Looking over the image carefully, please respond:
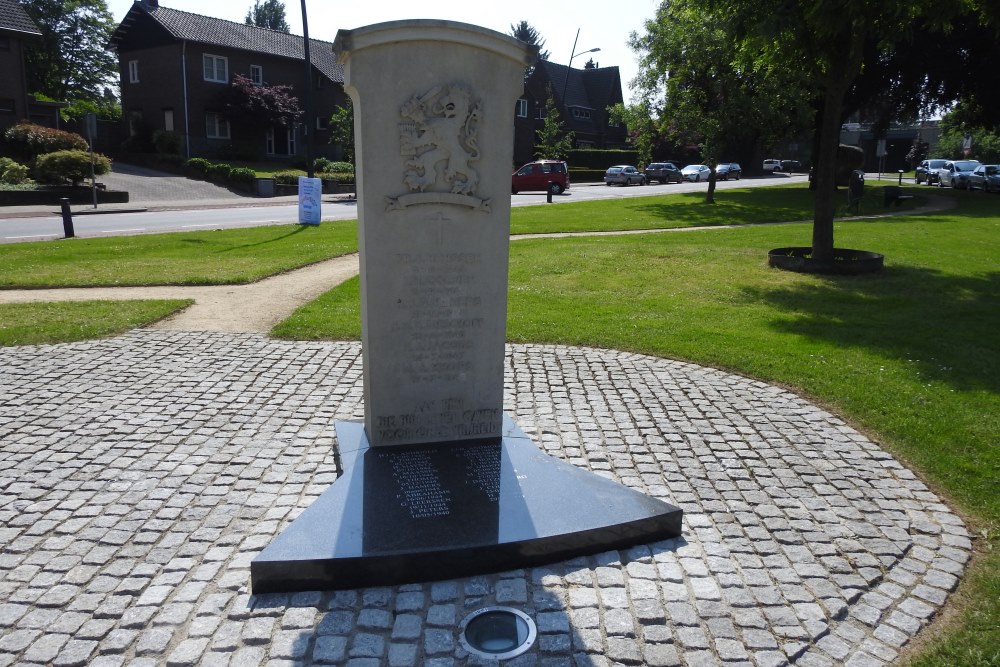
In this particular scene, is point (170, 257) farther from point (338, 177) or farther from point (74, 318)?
point (338, 177)

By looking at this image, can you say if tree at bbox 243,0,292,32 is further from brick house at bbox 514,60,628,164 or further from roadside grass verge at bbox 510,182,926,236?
roadside grass verge at bbox 510,182,926,236

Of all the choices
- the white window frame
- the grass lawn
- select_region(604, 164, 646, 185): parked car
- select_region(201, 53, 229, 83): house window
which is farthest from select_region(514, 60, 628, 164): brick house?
the grass lawn

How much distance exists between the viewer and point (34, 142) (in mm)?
34781

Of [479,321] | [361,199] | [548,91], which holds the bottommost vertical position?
[479,321]

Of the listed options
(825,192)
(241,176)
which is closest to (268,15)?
(241,176)

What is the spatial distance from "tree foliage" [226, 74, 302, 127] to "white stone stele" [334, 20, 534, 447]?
150ft

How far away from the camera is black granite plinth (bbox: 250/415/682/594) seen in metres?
4.16

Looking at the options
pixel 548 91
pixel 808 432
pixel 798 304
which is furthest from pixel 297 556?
pixel 548 91

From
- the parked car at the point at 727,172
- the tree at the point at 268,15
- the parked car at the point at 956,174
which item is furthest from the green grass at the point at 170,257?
the tree at the point at 268,15

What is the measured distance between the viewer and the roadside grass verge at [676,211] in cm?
2336

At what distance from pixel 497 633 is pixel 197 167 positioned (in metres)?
41.9

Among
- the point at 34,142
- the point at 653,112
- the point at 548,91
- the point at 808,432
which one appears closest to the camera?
the point at 808,432

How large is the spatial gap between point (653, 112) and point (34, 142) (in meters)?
27.4

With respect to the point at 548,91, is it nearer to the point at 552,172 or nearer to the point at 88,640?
the point at 552,172
